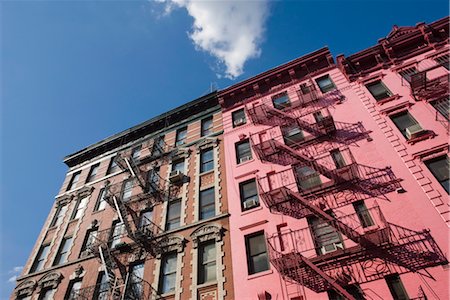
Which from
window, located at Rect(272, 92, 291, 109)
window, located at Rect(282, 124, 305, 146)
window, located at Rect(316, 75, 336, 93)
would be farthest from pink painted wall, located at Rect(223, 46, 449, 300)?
window, located at Rect(272, 92, 291, 109)

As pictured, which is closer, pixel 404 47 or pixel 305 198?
pixel 305 198

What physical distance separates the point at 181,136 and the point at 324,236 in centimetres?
1439

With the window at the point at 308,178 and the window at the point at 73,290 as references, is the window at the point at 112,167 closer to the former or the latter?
the window at the point at 73,290

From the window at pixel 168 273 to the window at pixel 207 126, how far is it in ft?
32.6

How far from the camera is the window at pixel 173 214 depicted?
711 inches

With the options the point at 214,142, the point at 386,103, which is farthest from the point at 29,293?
the point at 386,103

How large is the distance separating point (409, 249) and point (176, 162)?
15.3m

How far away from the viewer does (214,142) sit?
21.6m

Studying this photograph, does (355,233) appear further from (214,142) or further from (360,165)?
(214,142)

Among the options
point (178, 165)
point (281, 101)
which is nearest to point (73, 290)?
point (178, 165)

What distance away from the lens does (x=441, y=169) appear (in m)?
13.4

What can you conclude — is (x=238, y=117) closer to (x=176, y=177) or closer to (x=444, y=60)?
(x=176, y=177)

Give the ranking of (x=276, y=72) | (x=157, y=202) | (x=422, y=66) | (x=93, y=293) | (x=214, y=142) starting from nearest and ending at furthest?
(x=93, y=293) → (x=422, y=66) → (x=157, y=202) → (x=214, y=142) → (x=276, y=72)

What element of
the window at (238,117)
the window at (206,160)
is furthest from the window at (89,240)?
the window at (238,117)
